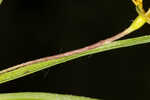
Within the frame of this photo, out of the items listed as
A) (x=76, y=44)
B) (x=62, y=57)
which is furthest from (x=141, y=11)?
(x=76, y=44)

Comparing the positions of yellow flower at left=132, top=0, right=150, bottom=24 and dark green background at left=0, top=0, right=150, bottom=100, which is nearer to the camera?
yellow flower at left=132, top=0, right=150, bottom=24

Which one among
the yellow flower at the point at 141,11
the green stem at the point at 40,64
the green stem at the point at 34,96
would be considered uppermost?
the yellow flower at the point at 141,11

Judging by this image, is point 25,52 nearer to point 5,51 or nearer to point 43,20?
point 5,51

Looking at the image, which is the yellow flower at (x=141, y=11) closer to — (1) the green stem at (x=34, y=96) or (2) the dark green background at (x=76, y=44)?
(1) the green stem at (x=34, y=96)

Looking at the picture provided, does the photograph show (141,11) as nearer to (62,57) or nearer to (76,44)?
(62,57)

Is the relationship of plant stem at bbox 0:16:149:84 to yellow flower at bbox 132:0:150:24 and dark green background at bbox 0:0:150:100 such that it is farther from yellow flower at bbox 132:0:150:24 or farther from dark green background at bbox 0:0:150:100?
dark green background at bbox 0:0:150:100

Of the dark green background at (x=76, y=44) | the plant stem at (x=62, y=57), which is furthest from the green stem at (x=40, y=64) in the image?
the dark green background at (x=76, y=44)

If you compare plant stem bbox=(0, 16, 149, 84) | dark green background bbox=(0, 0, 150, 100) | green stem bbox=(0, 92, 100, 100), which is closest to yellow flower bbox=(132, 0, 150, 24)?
plant stem bbox=(0, 16, 149, 84)

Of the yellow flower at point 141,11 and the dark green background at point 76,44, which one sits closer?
the yellow flower at point 141,11

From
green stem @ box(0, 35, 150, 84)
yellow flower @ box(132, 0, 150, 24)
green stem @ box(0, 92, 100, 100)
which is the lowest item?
green stem @ box(0, 92, 100, 100)
